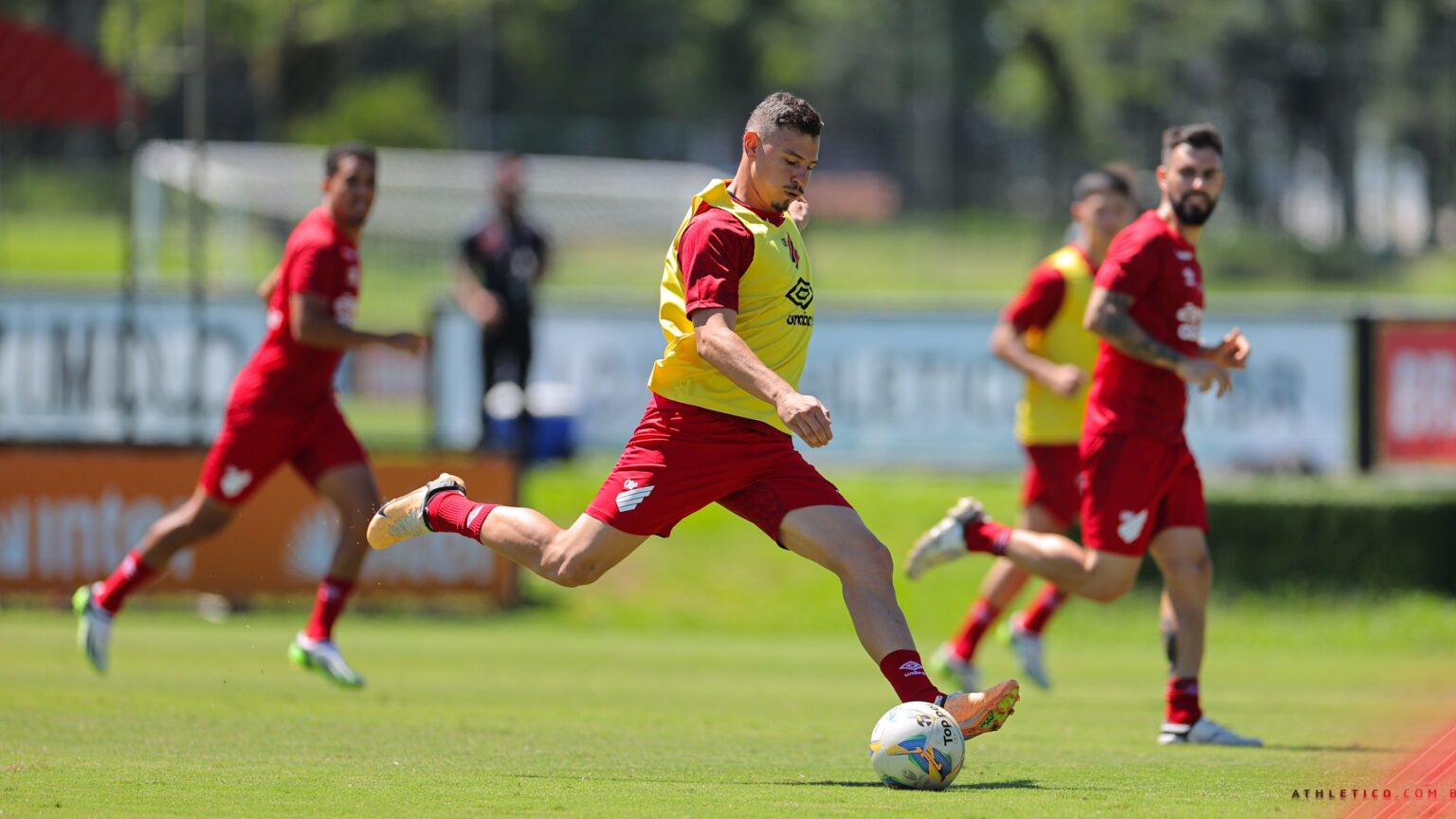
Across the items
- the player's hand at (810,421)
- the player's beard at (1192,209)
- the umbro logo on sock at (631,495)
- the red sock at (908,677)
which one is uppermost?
the player's beard at (1192,209)

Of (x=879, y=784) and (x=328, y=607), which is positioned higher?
(x=328, y=607)

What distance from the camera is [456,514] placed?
8.12 meters

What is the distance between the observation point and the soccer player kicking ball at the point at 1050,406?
11.7 metres

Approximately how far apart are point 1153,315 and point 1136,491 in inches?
32.3

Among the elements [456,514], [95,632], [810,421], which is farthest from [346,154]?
[810,421]

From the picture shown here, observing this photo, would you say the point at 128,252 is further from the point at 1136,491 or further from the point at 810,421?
the point at 810,421

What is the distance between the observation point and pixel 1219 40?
98.5 feet

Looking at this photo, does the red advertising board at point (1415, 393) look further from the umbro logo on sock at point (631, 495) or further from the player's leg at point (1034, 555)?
the umbro logo on sock at point (631, 495)

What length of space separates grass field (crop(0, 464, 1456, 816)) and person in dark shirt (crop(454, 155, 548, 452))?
3.91 ft

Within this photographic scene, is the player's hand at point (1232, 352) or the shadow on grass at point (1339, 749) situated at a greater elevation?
the player's hand at point (1232, 352)

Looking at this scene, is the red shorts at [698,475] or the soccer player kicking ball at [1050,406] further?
the soccer player kicking ball at [1050,406]

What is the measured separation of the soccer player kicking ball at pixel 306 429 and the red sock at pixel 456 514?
271 cm

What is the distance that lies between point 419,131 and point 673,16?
6.01 meters

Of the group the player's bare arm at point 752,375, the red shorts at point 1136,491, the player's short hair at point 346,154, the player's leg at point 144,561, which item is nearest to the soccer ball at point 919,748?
the player's bare arm at point 752,375
